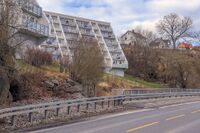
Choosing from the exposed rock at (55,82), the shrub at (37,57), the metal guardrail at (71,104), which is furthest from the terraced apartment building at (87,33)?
the exposed rock at (55,82)

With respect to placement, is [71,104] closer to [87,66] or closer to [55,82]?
[55,82]

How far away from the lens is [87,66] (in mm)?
35781

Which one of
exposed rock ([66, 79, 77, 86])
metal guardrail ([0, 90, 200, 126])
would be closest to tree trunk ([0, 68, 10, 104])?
metal guardrail ([0, 90, 200, 126])

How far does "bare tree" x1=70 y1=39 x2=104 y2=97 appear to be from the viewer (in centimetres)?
3591

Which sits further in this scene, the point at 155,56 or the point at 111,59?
the point at 111,59

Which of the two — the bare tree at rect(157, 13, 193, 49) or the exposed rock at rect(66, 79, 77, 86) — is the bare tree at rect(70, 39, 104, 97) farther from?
the bare tree at rect(157, 13, 193, 49)

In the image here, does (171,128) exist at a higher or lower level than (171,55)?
lower

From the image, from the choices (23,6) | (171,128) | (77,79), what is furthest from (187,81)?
(171,128)

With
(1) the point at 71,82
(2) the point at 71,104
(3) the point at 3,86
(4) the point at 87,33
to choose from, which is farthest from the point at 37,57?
(4) the point at 87,33

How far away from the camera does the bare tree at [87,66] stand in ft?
118

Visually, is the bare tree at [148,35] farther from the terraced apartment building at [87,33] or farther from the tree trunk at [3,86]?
the tree trunk at [3,86]

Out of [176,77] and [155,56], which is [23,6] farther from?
[155,56]

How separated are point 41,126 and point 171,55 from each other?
155 feet

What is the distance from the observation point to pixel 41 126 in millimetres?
16984
